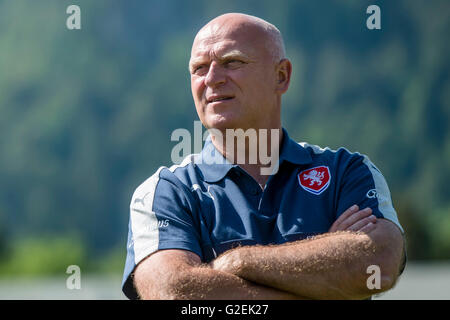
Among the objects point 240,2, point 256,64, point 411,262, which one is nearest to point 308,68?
point 240,2

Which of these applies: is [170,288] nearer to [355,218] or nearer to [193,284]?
[193,284]

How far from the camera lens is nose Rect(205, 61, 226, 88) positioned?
2.87 metres

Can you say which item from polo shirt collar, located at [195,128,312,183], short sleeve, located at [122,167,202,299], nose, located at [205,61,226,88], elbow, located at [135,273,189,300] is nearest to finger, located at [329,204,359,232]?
polo shirt collar, located at [195,128,312,183]

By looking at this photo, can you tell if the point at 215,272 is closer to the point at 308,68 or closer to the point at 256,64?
the point at 256,64

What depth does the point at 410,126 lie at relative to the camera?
15047mm

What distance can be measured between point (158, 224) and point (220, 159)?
51cm

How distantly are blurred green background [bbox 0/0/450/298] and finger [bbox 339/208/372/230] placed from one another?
449 inches

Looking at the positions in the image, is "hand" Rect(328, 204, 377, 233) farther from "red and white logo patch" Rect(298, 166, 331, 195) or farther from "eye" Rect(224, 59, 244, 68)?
"eye" Rect(224, 59, 244, 68)

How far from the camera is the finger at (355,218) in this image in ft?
8.73

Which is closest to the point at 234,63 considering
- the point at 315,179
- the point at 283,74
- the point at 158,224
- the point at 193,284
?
the point at 283,74

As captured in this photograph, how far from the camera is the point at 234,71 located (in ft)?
9.47

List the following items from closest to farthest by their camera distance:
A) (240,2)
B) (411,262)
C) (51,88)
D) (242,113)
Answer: (242,113) → (411,262) → (51,88) → (240,2)

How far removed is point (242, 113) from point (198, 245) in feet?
2.18
